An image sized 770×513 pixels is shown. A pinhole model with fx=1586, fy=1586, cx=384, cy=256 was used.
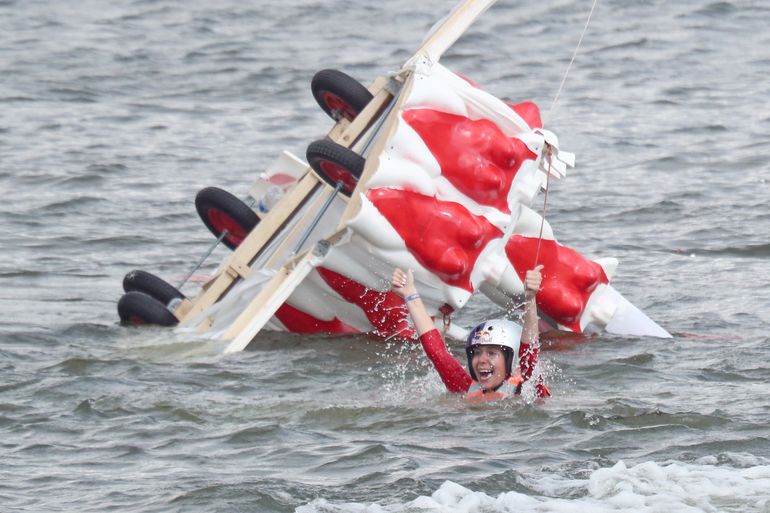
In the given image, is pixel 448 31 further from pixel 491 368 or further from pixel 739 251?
pixel 739 251

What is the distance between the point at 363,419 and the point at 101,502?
6.40 feet

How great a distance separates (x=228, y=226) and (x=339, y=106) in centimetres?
130

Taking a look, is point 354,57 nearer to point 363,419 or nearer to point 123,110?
point 123,110

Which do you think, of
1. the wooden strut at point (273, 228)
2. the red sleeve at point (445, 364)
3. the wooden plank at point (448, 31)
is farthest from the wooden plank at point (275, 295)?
the wooden plank at point (448, 31)

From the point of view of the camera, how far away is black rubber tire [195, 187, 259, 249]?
12250mm

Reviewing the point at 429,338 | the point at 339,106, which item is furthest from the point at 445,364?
the point at 339,106

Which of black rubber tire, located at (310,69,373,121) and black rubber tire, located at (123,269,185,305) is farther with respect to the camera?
black rubber tire, located at (123,269,185,305)

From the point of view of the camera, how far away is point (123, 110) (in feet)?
66.2

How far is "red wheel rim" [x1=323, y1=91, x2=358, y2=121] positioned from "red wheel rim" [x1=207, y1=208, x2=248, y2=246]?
1.17 metres

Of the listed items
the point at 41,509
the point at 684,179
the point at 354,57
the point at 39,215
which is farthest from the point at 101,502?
the point at 354,57

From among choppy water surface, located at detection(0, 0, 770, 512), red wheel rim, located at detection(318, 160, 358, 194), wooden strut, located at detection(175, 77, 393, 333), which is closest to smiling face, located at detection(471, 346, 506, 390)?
choppy water surface, located at detection(0, 0, 770, 512)

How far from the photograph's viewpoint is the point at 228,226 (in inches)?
491

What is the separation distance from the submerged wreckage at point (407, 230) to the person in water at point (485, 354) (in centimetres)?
81

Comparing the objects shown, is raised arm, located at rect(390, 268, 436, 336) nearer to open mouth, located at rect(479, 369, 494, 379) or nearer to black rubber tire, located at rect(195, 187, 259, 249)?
open mouth, located at rect(479, 369, 494, 379)
